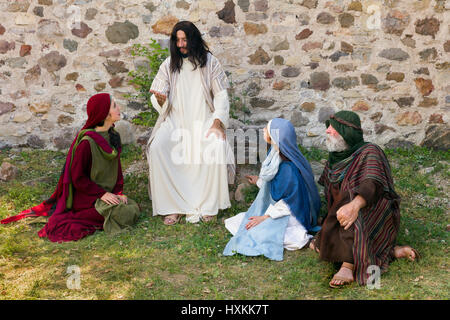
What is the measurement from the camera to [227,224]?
4.36 meters

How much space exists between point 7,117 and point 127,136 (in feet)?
5.14

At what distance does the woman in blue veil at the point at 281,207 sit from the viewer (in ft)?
12.8

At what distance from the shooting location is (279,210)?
392 cm

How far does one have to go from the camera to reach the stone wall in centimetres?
576

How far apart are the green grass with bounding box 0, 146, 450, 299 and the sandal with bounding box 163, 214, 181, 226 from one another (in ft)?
0.22

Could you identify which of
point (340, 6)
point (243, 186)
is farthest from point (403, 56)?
point (243, 186)

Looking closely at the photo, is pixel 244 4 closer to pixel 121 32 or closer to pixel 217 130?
pixel 121 32

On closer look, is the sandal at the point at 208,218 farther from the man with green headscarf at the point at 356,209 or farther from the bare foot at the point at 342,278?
the bare foot at the point at 342,278

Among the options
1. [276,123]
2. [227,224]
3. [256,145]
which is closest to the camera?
[276,123]

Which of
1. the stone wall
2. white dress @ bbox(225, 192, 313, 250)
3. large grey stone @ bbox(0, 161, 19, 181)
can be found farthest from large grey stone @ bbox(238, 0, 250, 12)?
large grey stone @ bbox(0, 161, 19, 181)

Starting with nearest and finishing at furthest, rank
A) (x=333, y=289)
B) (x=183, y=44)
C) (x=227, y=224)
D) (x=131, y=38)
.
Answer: (x=333, y=289) → (x=227, y=224) → (x=183, y=44) → (x=131, y=38)

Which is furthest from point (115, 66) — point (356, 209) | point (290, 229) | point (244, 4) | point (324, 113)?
point (356, 209)

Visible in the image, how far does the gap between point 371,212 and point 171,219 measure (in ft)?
6.34

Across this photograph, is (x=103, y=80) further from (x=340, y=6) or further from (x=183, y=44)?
(x=340, y=6)
